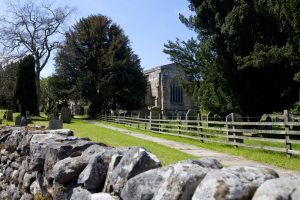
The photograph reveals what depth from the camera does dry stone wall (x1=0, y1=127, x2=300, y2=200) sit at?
3005mm

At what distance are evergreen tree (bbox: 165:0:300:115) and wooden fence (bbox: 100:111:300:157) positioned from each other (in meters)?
2.17

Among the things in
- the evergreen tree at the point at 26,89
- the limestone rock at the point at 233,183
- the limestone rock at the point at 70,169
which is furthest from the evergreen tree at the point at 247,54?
the evergreen tree at the point at 26,89

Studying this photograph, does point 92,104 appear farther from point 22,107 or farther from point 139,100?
point 22,107

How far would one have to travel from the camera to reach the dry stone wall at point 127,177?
300cm

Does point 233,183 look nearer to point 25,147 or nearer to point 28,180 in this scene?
point 28,180

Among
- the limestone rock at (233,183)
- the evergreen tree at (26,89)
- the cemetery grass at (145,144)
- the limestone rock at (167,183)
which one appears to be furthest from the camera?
the evergreen tree at (26,89)

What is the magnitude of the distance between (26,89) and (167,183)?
41.6 m

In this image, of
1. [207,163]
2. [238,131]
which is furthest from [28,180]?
[238,131]

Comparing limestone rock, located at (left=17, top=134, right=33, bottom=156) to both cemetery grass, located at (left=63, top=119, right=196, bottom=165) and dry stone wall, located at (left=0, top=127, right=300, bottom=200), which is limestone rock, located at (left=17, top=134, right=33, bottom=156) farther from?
cemetery grass, located at (left=63, top=119, right=196, bottom=165)

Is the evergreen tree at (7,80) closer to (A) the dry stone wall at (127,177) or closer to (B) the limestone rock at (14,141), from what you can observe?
(B) the limestone rock at (14,141)

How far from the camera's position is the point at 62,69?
5641cm

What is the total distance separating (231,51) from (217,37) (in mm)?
1347

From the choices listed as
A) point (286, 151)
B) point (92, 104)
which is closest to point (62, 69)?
point (92, 104)

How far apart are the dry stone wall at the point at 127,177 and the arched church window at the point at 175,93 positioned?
64.8m
